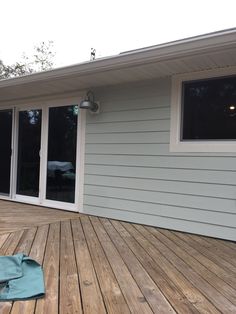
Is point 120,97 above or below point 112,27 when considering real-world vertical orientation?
below

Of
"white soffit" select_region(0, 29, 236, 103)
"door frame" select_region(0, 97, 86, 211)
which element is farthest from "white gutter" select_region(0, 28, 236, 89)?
"door frame" select_region(0, 97, 86, 211)

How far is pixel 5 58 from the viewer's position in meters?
21.5

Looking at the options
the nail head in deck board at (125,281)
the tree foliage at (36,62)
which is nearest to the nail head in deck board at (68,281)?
the nail head in deck board at (125,281)

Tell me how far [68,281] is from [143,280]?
57cm

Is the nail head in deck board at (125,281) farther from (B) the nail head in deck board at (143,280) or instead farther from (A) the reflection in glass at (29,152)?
(A) the reflection in glass at (29,152)

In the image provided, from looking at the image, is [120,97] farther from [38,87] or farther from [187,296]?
[187,296]

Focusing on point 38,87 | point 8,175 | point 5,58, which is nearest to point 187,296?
point 38,87

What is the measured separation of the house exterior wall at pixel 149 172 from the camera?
157 inches

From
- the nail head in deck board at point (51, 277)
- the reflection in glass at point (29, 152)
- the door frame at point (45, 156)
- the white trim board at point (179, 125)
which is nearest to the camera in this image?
the nail head in deck board at point (51, 277)

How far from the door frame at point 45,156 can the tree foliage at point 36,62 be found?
14964 mm

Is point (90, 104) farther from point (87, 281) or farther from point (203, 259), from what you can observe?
point (87, 281)

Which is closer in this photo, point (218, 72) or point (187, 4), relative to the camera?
point (218, 72)

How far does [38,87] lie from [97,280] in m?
3.63

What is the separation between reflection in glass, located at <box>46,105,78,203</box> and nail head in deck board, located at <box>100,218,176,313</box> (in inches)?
74.9
